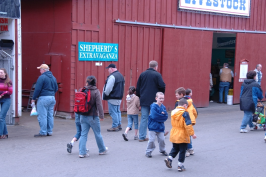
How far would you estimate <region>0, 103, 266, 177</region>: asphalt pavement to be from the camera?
6.09 meters

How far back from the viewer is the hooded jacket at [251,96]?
9453 mm

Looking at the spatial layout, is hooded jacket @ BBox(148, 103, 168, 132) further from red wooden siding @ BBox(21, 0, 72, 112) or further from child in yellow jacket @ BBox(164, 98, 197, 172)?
red wooden siding @ BBox(21, 0, 72, 112)

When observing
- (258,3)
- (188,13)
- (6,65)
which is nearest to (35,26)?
(6,65)

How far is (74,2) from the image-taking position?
440 inches

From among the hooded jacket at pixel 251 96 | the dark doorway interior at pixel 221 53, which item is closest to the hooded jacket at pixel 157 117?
the hooded jacket at pixel 251 96

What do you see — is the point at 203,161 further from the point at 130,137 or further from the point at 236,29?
the point at 236,29

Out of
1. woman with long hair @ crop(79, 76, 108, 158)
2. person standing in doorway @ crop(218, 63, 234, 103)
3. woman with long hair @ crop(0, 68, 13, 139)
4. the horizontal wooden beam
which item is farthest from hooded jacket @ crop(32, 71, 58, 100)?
person standing in doorway @ crop(218, 63, 234, 103)

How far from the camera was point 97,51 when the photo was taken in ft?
38.7

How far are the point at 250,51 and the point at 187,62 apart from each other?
4.01 meters

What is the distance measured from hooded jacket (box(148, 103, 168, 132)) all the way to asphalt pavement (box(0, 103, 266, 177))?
0.64 m

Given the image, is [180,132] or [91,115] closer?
[180,132]

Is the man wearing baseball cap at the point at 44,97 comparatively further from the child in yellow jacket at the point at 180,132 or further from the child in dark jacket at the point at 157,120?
the child in yellow jacket at the point at 180,132

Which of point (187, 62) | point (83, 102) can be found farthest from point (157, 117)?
point (187, 62)

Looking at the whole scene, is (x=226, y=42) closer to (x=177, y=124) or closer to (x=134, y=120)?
(x=134, y=120)
